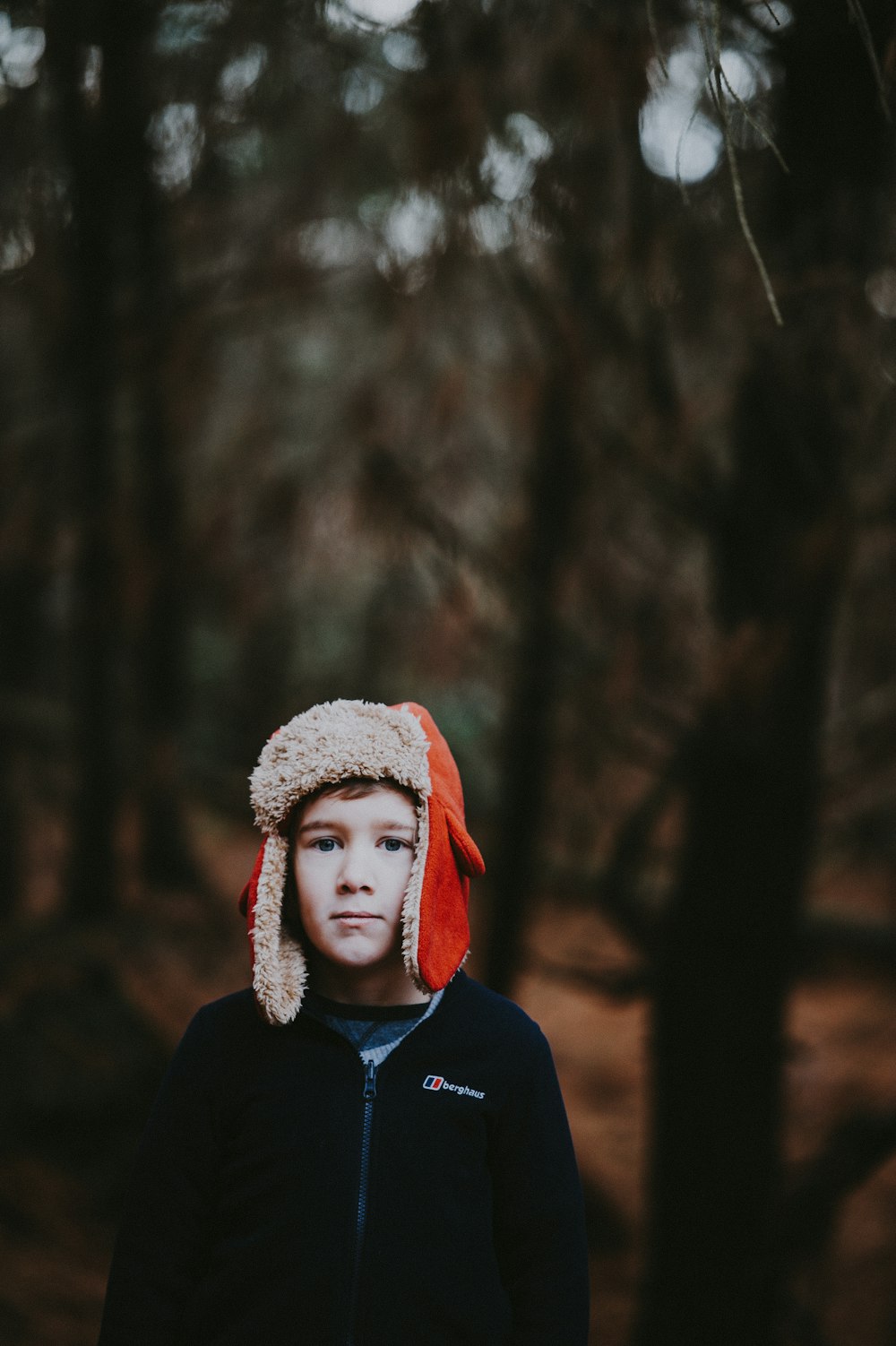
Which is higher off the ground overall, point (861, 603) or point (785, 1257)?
point (861, 603)

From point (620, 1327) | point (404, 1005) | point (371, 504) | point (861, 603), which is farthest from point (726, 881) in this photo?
point (620, 1327)

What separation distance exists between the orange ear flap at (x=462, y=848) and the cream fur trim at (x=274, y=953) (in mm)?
230

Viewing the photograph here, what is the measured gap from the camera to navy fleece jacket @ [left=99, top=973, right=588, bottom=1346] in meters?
1.34

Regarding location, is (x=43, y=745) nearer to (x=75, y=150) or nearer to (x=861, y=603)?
(x=75, y=150)

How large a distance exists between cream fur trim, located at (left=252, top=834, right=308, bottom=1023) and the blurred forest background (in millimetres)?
1028

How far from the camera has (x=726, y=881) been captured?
11.7 ft

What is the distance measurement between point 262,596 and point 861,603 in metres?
3.88

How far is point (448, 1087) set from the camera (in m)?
1.42

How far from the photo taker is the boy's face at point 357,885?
4.61 feet

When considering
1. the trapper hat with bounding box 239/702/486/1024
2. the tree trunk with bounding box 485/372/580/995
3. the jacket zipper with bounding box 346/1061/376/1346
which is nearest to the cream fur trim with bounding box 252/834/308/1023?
the trapper hat with bounding box 239/702/486/1024

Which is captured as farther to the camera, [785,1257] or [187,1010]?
[187,1010]

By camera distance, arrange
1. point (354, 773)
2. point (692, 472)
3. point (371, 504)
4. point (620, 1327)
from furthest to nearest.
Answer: point (620, 1327) < point (371, 504) < point (692, 472) < point (354, 773)

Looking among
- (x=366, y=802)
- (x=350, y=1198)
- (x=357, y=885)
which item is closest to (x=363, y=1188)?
(x=350, y=1198)

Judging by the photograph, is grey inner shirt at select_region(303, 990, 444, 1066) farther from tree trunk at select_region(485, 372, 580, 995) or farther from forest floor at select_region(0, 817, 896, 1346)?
tree trunk at select_region(485, 372, 580, 995)
